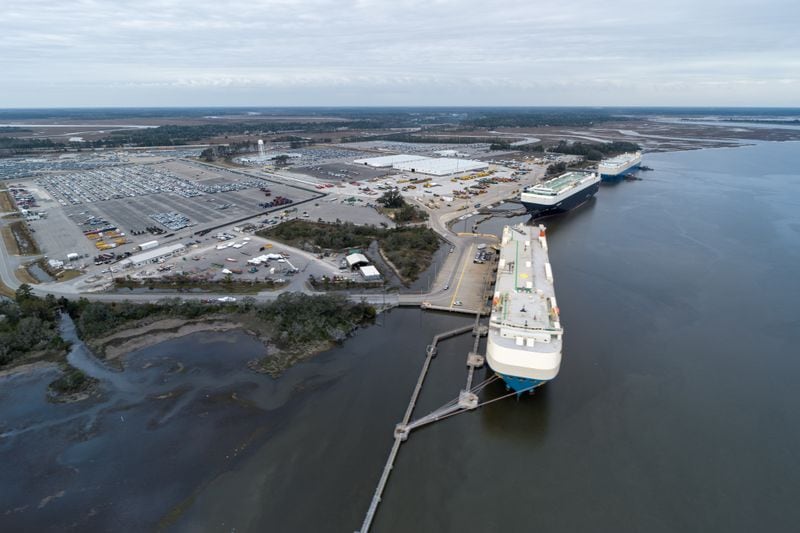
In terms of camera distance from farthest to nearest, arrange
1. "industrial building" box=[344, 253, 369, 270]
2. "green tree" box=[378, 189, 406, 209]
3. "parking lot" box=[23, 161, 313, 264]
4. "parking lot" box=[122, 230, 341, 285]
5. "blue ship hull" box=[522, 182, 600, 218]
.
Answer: "green tree" box=[378, 189, 406, 209], "blue ship hull" box=[522, 182, 600, 218], "parking lot" box=[23, 161, 313, 264], "industrial building" box=[344, 253, 369, 270], "parking lot" box=[122, 230, 341, 285]

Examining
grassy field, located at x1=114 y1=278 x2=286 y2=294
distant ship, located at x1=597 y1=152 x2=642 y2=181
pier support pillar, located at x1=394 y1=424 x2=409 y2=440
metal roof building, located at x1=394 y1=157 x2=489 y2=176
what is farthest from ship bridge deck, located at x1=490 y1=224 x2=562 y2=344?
distant ship, located at x1=597 y1=152 x2=642 y2=181

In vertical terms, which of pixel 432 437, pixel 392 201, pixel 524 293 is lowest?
pixel 432 437

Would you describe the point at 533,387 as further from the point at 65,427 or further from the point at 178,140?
the point at 178,140

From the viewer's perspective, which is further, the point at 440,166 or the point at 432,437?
the point at 440,166

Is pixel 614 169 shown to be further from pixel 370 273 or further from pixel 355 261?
pixel 370 273

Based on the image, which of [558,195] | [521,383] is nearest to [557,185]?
[558,195]

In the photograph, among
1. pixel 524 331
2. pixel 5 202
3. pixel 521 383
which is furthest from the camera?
pixel 5 202

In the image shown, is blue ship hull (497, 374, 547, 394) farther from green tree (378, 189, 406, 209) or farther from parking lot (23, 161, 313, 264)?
parking lot (23, 161, 313, 264)
